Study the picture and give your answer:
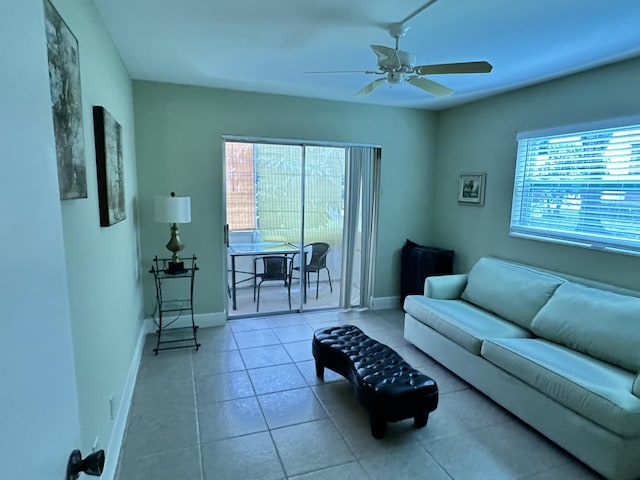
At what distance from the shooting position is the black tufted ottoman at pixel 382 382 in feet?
7.59

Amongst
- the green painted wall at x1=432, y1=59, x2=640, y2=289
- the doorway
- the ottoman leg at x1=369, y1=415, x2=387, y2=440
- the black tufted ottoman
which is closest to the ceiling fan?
the green painted wall at x1=432, y1=59, x2=640, y2=289

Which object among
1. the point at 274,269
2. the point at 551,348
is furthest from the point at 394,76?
the point at 274,269

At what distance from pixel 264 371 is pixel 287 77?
107 inches

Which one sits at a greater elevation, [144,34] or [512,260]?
[144,34]

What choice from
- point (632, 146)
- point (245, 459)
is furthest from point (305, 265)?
point (632, 146)

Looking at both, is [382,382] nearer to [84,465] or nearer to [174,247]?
[84,465]

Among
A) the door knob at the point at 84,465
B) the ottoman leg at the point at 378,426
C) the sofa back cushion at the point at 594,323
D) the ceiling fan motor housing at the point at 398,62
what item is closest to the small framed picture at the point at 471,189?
the sofa back cushion at the point at 594,323

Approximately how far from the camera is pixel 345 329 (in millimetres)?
3256

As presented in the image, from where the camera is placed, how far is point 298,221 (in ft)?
14.9

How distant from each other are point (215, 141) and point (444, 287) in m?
2.94

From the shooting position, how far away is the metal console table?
3.78m

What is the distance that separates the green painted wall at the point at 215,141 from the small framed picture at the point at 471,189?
2.17 feet

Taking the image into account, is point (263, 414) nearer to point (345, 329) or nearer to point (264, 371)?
point (264, 371)

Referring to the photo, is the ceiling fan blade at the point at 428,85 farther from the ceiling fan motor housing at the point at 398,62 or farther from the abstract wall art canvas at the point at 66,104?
the abstract wall art canvas at the point at 66,104
